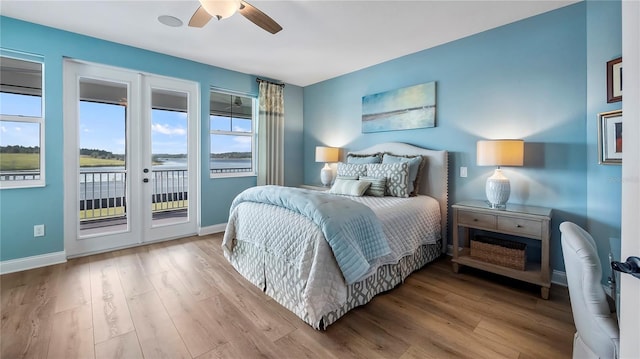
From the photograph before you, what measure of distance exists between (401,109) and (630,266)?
325 centimetres

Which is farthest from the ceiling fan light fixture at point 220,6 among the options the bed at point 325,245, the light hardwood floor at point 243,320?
the light hardwood floor at point 243,320

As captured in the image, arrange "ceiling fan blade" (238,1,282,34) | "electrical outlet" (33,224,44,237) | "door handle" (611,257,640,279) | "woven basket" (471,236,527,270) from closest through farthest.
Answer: "door handle" (611,257,640,279) < "ceiling fan blade" (238,1,282,34) < "woven basket" (471,236,527,270) < "electrical outlet" (33,224,44,237)

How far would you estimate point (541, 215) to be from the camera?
2.29 metres

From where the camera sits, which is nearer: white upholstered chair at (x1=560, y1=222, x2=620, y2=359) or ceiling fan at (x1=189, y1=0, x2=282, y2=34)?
white upholstered chair at (x1=560, y1=222, x2=620, y2=359)

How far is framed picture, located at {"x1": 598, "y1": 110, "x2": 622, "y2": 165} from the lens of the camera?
207 cm

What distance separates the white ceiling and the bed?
1449 millimetres

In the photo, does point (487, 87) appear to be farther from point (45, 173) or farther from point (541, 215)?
point (45, 173)

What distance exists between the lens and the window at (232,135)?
4.36 m

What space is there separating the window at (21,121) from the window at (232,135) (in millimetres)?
1887

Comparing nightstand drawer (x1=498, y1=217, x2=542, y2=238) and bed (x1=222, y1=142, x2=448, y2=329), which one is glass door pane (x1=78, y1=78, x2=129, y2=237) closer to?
bed (x1=222, y1=142, x2=448, y2=329)

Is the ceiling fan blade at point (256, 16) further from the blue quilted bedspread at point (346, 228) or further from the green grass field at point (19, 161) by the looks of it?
the green grass field at point (19, 161)

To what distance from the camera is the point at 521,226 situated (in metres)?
2.38

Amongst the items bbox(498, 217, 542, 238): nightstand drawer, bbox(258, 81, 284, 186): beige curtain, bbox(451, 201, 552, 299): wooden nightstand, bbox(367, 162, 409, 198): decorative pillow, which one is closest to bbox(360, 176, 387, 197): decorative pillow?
bbox(367, 162, 409, 198): decorative pillow

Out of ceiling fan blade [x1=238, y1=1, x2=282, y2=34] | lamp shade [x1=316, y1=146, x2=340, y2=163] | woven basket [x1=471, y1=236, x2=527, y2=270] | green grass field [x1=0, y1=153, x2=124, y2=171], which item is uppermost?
ceiling fan blade [x1=238, y1=1, x2=282, y2=34]
